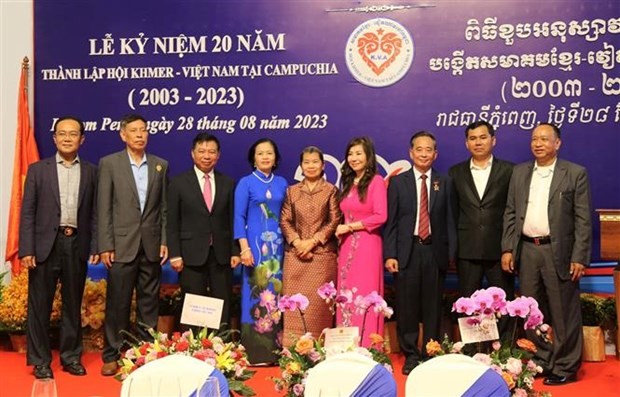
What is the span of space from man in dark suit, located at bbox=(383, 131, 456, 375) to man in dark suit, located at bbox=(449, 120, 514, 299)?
0.08 meters

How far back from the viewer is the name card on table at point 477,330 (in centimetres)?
281

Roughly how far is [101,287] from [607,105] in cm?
350

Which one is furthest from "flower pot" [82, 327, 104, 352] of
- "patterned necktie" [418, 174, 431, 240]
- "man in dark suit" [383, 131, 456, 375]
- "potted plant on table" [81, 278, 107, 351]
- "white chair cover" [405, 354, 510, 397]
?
"white chair cover" [405, 354, 510, 397]

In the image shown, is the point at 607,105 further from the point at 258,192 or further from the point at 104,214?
the point at 104,214

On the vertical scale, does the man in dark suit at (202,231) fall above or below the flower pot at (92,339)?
above

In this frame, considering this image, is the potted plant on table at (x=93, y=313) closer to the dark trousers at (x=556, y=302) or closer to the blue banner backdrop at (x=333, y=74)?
the blue banner backdrop at (x=333, y=74)

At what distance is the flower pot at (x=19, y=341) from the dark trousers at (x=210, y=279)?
50.2 inches

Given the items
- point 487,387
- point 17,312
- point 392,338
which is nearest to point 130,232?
point 17,312

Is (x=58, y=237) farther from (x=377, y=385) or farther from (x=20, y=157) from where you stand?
(x=377, y=385)

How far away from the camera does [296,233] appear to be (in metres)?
4.80

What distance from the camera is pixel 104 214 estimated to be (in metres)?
4.64

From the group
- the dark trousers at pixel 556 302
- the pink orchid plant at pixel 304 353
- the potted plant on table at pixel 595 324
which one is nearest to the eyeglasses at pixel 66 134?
the pink orchid plant at pixel 304 353

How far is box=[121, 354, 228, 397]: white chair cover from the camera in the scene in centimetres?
197

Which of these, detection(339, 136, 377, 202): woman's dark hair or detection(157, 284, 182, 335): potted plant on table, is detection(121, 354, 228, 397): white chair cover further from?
detection(157, 284, 182, 335): potted plant on table
